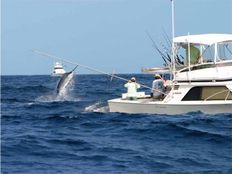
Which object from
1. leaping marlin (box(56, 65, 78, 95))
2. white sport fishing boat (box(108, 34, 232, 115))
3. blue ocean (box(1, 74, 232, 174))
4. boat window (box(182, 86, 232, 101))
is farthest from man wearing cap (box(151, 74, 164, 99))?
leaping marlin (box(56, 65, 78, 95))

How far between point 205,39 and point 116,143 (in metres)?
8.88

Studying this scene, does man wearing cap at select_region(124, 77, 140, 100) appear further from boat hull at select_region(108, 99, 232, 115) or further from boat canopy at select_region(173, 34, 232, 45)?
boat canopy at select_region(173, 34, 232, 45)

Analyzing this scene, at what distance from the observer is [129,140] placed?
55.0ft

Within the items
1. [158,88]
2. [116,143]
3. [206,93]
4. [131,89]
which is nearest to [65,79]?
[131,89]

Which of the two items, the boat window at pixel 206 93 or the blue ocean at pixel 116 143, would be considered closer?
the blue ocean at pixel 116 143

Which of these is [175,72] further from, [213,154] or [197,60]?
[213,154]

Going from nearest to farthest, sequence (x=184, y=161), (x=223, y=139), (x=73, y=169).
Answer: (x=73, y=169)
(x=184, y=161)
(x=223, y=139)

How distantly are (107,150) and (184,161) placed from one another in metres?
2.07

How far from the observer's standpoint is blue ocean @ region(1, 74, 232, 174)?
43.3 ft

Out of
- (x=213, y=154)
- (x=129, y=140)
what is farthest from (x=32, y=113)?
(x=213, y=154)

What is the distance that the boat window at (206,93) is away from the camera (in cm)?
2255

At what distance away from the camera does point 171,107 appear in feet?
73.7

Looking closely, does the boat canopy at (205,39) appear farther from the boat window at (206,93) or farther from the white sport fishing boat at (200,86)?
the boat window at (206,93)

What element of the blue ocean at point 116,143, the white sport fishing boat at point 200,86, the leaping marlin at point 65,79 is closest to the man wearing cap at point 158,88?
the white sport fishing boat at point 200,86
